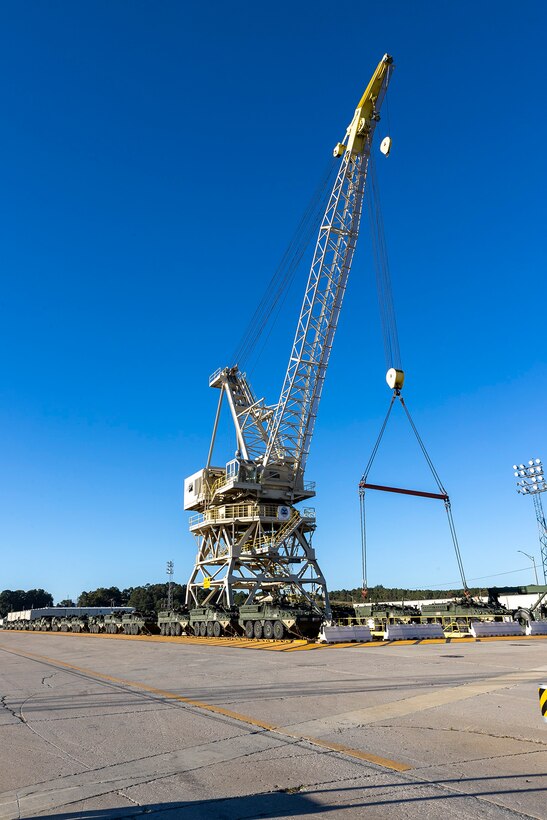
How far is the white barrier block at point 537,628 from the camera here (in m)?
29.7

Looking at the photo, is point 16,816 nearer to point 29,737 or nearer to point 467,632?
point 29,737

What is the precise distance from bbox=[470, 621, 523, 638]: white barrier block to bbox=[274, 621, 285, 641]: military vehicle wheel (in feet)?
32.1

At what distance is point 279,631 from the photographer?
30688mm

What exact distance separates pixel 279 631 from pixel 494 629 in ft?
36.4

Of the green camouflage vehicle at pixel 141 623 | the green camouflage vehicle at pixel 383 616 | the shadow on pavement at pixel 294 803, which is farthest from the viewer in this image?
the green camouflage vehicle at pixel 141 623

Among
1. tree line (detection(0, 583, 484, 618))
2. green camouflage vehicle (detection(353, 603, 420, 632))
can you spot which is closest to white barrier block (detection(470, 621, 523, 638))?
green camouflage vehicle (detection(353, 603, 420, 632))

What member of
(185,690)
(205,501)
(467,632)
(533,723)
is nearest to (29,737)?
(185,690)

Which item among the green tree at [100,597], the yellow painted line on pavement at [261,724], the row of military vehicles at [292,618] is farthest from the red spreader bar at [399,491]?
the green tree at [100,597]

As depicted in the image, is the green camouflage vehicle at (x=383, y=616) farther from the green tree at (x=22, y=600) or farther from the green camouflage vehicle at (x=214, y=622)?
the green tree at (x=22, y=600)

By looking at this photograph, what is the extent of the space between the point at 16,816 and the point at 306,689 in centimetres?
855

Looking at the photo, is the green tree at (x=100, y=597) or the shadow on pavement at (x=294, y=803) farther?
the green tree at (x=100, y=597)

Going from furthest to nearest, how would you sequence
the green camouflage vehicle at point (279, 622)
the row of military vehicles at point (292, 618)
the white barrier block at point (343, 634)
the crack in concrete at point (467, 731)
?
the row of military vehicles at point (292, 618), the green camouflage vehicle at point (279, 622), the white barrier block at point (343, 634), the crack in concrete at point (467, 731)

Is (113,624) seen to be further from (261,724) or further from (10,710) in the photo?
(261,724)

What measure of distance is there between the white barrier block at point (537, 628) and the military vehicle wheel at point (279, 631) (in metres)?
12.6
